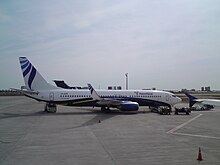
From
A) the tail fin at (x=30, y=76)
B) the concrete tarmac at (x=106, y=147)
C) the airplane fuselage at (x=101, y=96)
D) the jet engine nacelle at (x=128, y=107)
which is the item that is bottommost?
the concrete tarmac at (x=106, y=147)

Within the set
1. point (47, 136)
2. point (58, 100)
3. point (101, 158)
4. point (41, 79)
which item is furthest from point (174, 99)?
point (101, 158)

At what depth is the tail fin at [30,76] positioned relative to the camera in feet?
111

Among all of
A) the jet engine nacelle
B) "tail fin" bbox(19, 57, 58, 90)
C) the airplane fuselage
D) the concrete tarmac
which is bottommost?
the concrete tarmac

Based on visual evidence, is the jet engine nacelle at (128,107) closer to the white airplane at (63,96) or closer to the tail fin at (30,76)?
the white airplane at (63,96)

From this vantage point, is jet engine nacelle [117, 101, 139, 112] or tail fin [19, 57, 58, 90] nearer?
jet engine nacelle [117, 101, 139, 112]

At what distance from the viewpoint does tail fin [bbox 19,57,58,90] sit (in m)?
33.8

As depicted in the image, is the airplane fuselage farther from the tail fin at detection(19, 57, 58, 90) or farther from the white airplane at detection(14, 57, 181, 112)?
the tail fin at detection(19, 57, 58, 90)

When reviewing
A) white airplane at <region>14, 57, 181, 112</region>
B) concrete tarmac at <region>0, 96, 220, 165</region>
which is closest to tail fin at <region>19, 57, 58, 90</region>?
white airplane at <region>14, 57, 181, 112</region>

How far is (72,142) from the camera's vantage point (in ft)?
48.9

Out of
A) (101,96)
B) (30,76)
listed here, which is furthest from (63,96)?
(101,96)

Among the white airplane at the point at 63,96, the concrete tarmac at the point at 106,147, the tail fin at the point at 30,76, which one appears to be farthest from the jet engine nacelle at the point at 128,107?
the concrete tarmac at the point at 106,147

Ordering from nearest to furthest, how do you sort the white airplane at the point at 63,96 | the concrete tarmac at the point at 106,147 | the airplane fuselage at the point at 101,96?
1. the concrete tarmac at the point at 106,147
2. the white airplane at the point at 63,96
3. the airplane fuselage at the point at 101,96

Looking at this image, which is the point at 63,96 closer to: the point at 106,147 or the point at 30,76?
the point at 30,76

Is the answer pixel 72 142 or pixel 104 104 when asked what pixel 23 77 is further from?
pixel 72 142
